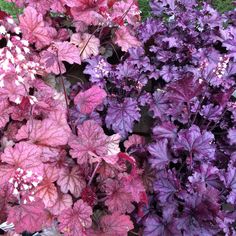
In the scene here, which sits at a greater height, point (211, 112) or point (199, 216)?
point (211, 112)

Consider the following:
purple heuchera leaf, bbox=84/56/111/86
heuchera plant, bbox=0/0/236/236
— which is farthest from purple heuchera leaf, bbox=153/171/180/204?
purple heuchera leaf, bbox=84/56/111/86

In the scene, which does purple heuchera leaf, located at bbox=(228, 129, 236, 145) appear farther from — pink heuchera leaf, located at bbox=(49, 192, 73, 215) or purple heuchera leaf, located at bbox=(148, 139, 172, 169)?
pink heuchera leaf, located at bbox=(49, 192, 73, 215)

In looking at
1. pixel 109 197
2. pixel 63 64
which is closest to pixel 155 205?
pixel 109 197

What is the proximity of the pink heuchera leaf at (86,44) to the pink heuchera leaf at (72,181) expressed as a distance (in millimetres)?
659

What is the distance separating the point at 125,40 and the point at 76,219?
1001 mm

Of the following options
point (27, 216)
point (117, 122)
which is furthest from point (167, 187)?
point (27, 216)

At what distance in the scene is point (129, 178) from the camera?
1573mm

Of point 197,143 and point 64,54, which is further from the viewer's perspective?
point 64,54

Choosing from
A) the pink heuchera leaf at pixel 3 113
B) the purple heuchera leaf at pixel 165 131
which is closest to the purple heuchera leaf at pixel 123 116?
the purple heuchera leaf at pixel 165 131

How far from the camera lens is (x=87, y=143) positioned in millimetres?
1682

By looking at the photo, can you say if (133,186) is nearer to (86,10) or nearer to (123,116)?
(123,116)

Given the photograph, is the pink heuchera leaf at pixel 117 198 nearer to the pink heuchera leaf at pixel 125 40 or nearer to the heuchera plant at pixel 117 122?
the heuchera plant at pixel 117 122

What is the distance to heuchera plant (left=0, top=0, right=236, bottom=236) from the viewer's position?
1593 mm

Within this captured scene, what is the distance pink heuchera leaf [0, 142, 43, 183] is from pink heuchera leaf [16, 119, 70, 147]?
107mm
